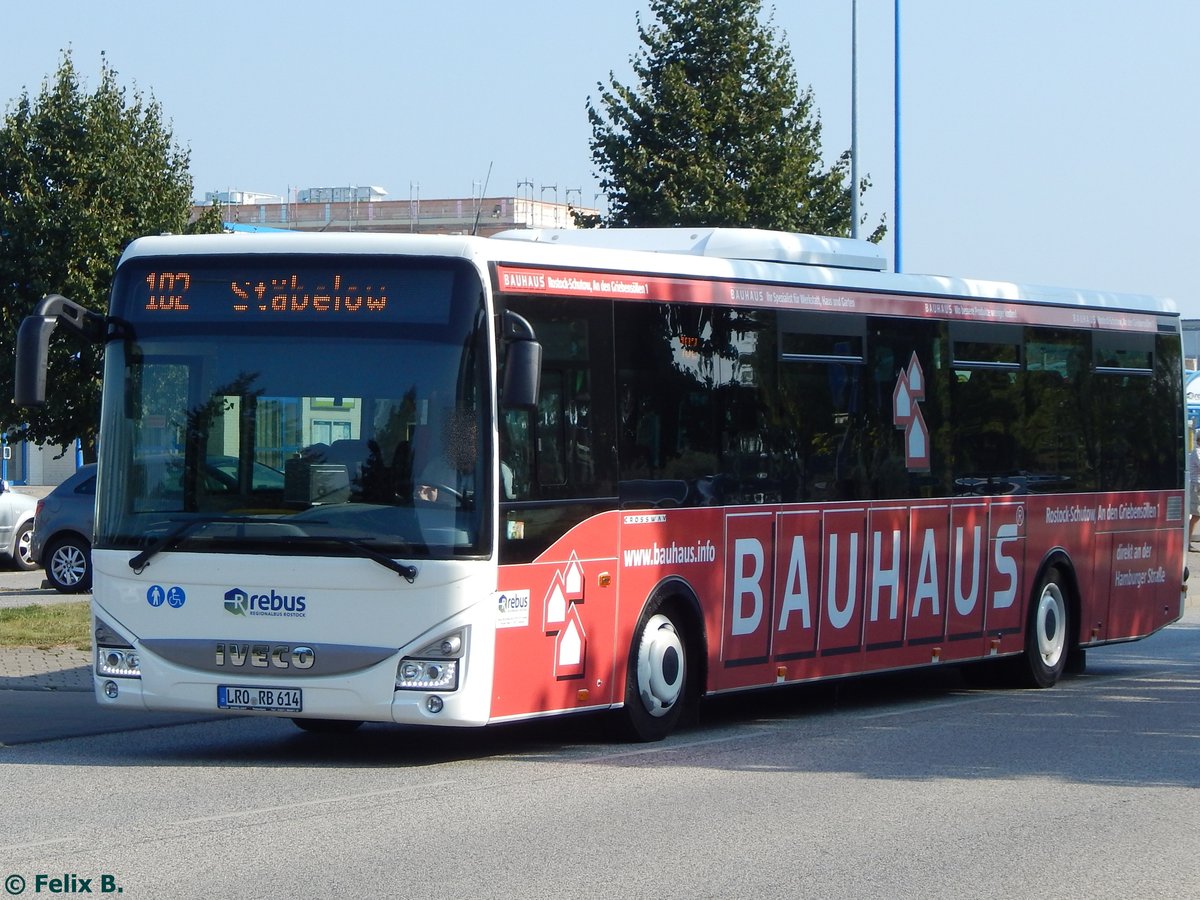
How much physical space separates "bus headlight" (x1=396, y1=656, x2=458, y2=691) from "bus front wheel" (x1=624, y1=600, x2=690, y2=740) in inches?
64.7

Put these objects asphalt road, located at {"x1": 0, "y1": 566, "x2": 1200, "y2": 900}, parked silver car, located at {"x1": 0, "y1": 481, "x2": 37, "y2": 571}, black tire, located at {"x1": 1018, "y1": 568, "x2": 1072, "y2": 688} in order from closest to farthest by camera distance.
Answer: asphalt road, located at {"x1": 0, "y1": 566, "x2": 1200, "y2": 900} < black tire, located at {"x1": 1018, "y1": 568, "x2": 1072, "y2": 688} < parked silver car, located at {"x1": 0, "y1": 481, "x2": 37, "y2": 571}

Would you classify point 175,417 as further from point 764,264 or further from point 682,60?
point 682,60

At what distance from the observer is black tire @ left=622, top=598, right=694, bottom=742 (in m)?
11.6

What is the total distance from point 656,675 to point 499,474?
2056mm

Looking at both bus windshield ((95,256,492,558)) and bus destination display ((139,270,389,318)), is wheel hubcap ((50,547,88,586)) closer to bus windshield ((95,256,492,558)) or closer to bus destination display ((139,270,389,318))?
bus windshield ((95,256,492,558))

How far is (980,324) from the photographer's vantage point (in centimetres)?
1526

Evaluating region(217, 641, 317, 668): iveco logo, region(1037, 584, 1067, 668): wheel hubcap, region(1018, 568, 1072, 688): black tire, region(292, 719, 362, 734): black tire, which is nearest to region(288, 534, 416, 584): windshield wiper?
region(217, 641, 317, 668): iveco logo

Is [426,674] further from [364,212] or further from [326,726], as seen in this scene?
[364,212]

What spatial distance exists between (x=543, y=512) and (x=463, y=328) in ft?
3.84

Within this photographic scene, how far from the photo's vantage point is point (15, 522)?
28.4 meters

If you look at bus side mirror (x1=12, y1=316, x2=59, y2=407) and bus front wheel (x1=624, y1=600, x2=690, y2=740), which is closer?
bus side mirror (x1=12, y1=316, x2=59, y2=407)

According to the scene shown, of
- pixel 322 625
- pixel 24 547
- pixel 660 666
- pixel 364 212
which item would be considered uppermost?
pixel 364 212

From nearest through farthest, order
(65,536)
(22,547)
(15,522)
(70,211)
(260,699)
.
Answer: (260,699)
(65,536)
(15,522)
(22,547)
(70,211)

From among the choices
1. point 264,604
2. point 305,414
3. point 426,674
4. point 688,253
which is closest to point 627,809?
A: point 426,674
